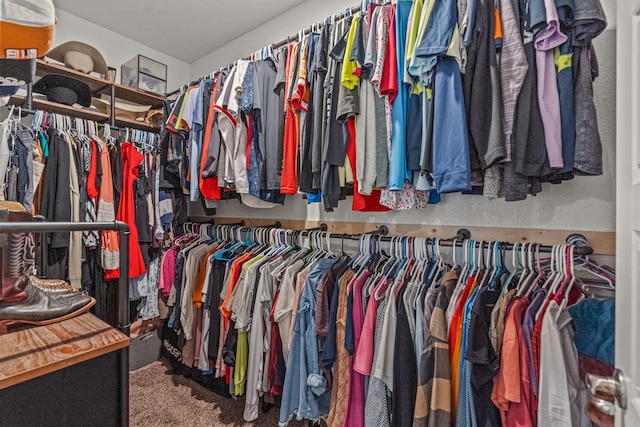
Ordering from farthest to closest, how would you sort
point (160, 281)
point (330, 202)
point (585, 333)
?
point (160, 281) → point (330, 202) → point (585, 333)

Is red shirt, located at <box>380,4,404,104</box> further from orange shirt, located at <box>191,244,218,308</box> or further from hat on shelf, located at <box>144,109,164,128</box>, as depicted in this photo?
hat on shelf, located at <box>144,109,164,128</box>

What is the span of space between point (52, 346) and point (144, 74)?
7.86 ft

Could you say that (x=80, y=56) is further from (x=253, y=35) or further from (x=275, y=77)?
(x=275, y=77)

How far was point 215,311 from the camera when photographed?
188 centimetres

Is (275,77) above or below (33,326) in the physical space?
above

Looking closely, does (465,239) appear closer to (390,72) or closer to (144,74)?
(390,72)

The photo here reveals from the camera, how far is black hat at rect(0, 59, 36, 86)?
2.32ft

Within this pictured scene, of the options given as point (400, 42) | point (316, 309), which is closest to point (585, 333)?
point (316, 309)

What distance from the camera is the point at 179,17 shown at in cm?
238

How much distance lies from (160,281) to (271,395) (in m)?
1.19

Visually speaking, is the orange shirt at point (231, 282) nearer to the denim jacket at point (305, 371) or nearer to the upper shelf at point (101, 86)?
the denim jacket at point (305, 371)

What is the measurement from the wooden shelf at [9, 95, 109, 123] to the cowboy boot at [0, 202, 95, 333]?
155 cm

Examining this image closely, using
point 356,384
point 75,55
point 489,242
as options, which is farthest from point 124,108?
point 489,242

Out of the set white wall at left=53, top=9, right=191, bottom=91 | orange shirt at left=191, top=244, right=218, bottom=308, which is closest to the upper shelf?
white wall at left=53, top=9, right=191, bottom=91
